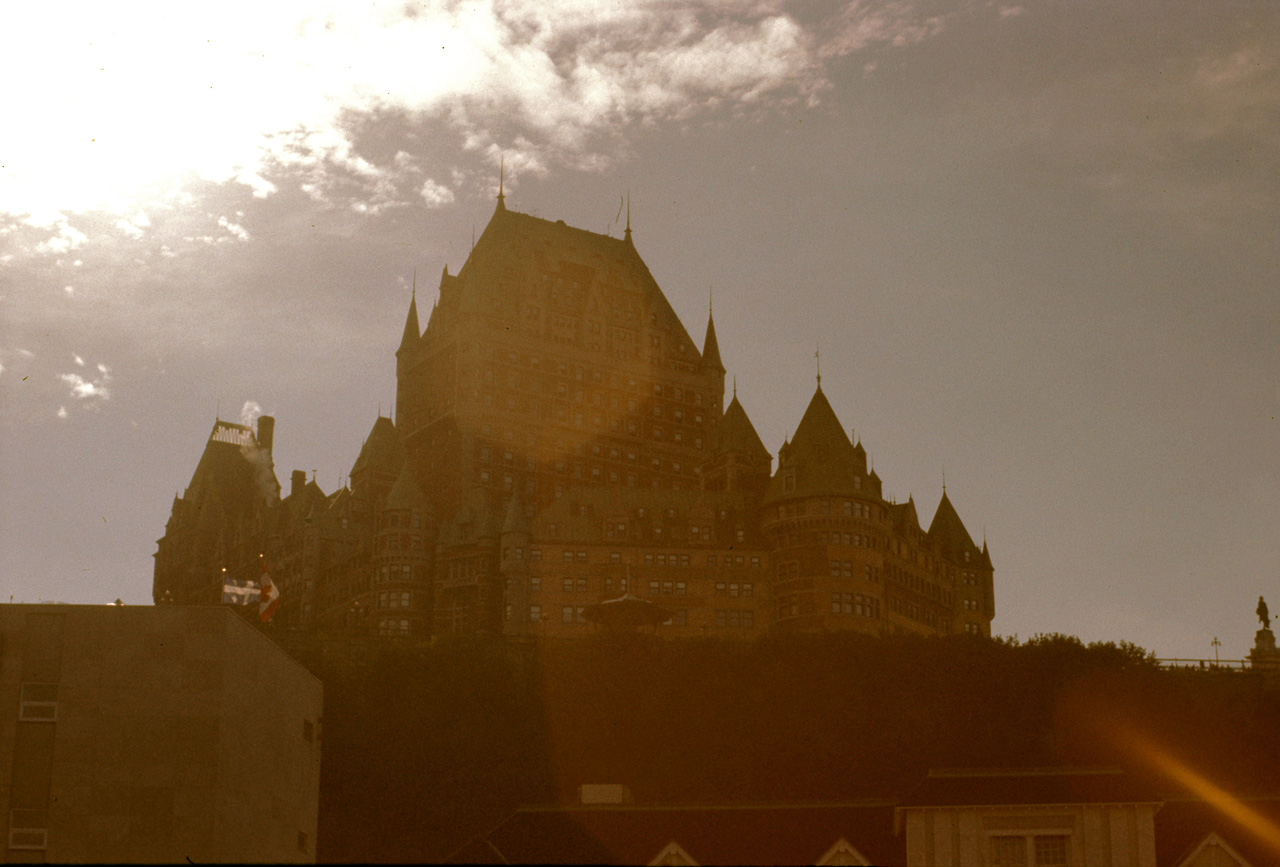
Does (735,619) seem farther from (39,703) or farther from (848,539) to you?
(39,703)

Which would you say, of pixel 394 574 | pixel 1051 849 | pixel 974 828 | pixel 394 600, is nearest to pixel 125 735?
pixel 974 828

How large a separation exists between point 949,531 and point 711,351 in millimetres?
41560

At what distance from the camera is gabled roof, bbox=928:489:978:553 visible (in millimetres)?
162500

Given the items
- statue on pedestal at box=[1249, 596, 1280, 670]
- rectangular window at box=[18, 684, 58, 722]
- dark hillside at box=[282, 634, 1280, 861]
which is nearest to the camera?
rectangular window at box=[18, 684, 58, 722]

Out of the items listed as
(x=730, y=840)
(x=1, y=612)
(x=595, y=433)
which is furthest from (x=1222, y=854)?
(x=595, y=433)

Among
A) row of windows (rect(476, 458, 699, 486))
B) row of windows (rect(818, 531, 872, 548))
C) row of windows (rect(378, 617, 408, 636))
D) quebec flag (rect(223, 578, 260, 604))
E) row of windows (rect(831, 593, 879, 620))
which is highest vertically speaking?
row of windows (rect(476, 458, 699, 486))

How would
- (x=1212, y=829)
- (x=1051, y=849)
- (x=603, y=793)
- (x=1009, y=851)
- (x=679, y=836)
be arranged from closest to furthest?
1. (x=679, y=836)
2. (x=1009, y=851)
3. (x=1051, y=849)
4. (x=1212, y=829)
5. (x=603, y=793)

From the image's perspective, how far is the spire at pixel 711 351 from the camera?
193 m

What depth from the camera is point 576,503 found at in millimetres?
151875

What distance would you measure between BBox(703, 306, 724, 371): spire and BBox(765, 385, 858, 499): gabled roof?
40861 mm

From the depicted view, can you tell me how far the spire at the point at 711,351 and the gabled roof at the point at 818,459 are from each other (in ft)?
134

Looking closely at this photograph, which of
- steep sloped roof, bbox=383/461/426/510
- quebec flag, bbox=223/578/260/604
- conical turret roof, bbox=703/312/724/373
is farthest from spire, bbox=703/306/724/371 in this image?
quebec flag, bbox=223/578/260/604

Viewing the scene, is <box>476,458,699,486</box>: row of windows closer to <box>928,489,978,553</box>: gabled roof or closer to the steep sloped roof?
the steep sloped roof

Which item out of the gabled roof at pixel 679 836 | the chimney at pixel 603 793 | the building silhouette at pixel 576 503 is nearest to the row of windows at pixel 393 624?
the building silhouette at pixel 576 503
